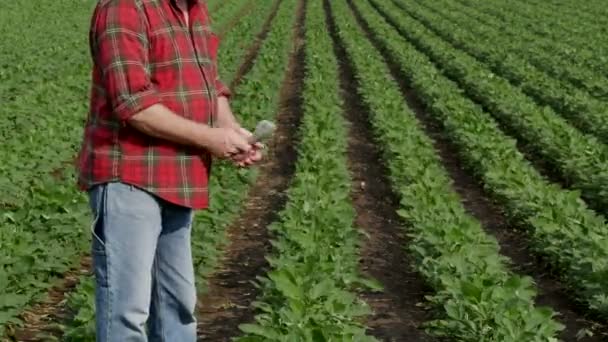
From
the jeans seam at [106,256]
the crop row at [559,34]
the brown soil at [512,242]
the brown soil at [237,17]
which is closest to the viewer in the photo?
the jeans seam at [106,256]

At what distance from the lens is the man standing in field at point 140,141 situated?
3092mm

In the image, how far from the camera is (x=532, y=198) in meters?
8.09

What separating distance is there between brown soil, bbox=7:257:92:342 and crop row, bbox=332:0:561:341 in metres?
2.22

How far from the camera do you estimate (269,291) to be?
5.54 meters

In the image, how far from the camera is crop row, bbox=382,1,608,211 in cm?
926

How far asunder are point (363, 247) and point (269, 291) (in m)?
2.30

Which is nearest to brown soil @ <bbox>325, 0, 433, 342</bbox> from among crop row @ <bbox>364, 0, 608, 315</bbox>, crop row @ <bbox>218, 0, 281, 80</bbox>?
crop row @ <bbox>364, 0, 608, 315</bbox>

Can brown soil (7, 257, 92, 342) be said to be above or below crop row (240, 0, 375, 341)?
below

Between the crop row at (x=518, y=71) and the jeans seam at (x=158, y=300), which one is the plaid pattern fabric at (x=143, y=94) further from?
the crop row at (x=518, y=71)

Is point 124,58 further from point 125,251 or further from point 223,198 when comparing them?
point 223,198

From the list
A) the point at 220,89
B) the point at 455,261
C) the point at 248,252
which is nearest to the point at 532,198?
the point at 455,261

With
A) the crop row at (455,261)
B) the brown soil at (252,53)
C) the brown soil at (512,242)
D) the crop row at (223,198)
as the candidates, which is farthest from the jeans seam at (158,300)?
the brown soil at (252,53)

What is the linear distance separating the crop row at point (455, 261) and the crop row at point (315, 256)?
0.52 metres

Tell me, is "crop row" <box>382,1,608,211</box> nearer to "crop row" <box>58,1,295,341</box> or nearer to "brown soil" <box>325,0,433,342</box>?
"brown soil" <box>325,0,433,342</box>
